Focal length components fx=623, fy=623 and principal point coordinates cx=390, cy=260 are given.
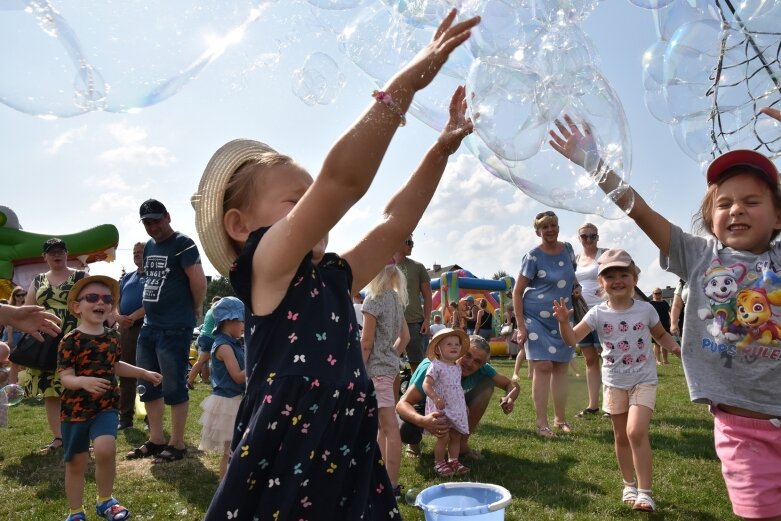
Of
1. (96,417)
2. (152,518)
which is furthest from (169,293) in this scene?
(152,518)

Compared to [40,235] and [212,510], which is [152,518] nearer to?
[212,510]

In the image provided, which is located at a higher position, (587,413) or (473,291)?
(473,291)

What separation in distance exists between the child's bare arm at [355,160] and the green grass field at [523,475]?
2786 millimetres

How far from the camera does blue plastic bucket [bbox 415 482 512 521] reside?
8.67 ft

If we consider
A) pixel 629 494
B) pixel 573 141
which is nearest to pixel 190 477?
pixel 629 494

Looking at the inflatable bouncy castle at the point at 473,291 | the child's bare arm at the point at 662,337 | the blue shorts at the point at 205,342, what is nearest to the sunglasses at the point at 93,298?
the blue shorts at the point at 205,342

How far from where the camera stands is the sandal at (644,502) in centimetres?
351

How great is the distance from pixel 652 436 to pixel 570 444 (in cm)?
80

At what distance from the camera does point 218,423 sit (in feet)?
14.0

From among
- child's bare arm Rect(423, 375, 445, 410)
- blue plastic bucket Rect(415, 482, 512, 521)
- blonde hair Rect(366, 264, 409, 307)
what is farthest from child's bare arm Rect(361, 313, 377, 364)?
blue plastic bucket Rect(415, 482, 512, 521)

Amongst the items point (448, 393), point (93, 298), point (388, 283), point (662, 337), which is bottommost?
point (448, 393)

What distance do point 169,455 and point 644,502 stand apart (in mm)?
3510

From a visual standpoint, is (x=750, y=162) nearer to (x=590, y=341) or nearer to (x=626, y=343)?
(x=626, y=343)

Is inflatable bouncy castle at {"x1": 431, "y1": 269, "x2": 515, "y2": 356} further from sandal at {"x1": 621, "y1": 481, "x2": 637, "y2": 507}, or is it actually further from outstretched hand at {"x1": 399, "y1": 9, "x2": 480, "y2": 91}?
outstretched hand at {"x1": 399, "y1": 9, "x2": 480, "y2": 91}
